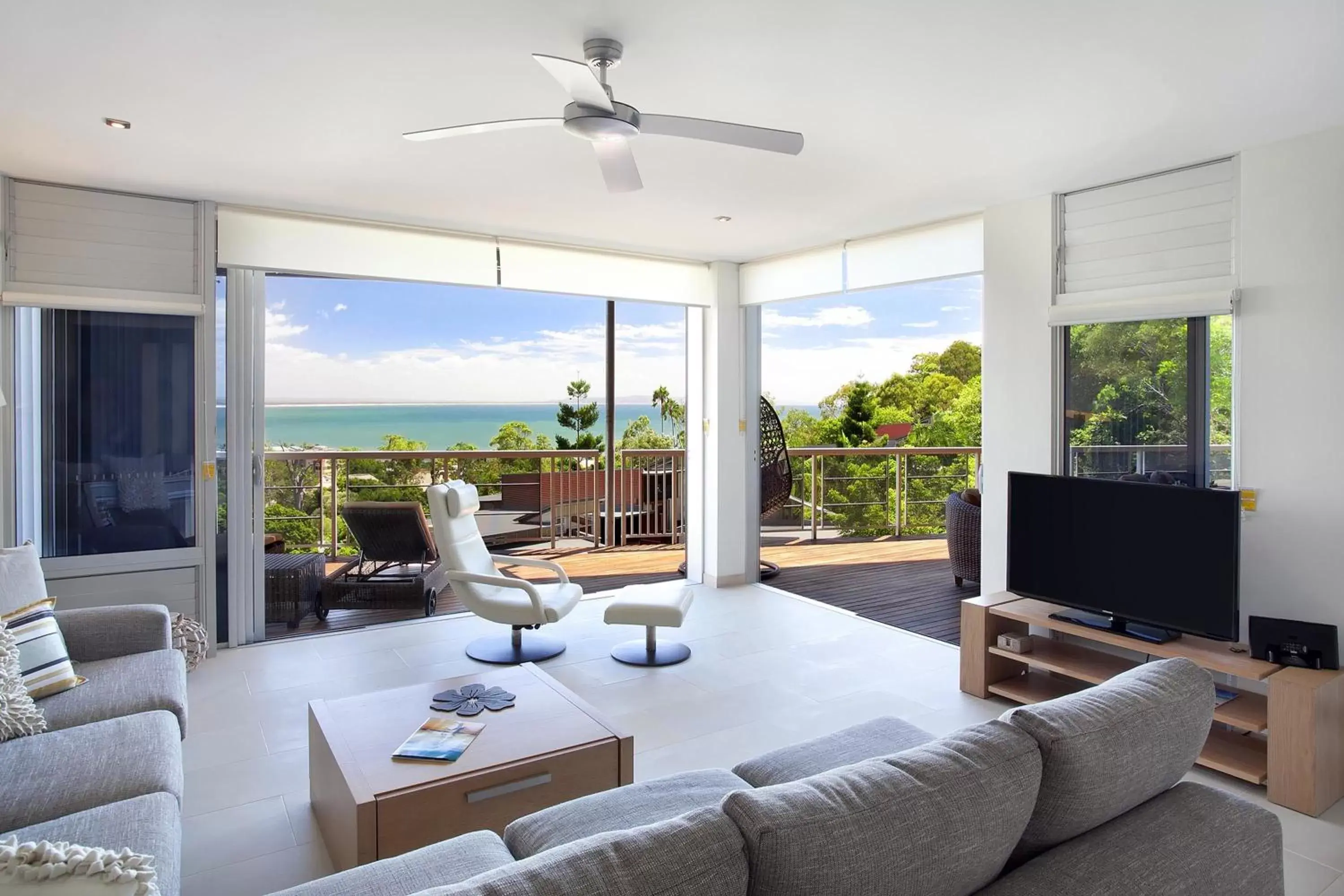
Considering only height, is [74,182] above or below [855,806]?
above

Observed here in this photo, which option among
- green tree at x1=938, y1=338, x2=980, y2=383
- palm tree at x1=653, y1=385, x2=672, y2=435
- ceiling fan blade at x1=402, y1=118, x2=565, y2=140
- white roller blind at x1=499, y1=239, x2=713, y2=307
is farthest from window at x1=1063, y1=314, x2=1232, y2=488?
green tree at x1=938, y1=338, x2=980, y2=383

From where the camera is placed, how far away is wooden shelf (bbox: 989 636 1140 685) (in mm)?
3545

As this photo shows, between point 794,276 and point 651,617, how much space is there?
2.77 m

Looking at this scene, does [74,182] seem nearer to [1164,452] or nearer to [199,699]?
[199,699]

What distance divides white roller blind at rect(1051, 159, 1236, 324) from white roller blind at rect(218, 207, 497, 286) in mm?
3412

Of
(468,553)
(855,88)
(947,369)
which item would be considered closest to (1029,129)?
(855,88)

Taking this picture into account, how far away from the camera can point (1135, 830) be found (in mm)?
1461

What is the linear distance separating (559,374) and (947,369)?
20.1 ft

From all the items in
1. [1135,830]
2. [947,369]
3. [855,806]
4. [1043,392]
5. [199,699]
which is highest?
[947,369]

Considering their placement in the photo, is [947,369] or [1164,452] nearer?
[1164,452]

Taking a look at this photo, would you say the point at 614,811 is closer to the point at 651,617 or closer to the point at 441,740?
the point at 441,740

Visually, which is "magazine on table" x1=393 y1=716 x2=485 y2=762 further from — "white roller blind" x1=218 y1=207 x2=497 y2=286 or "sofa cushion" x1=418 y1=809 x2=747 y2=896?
"white roller blind" x1=218 y1=207 x2=497 y2=286

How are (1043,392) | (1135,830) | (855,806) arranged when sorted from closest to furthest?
(855,806) < (1135,830) < (1043,392)

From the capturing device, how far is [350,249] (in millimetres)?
4801
